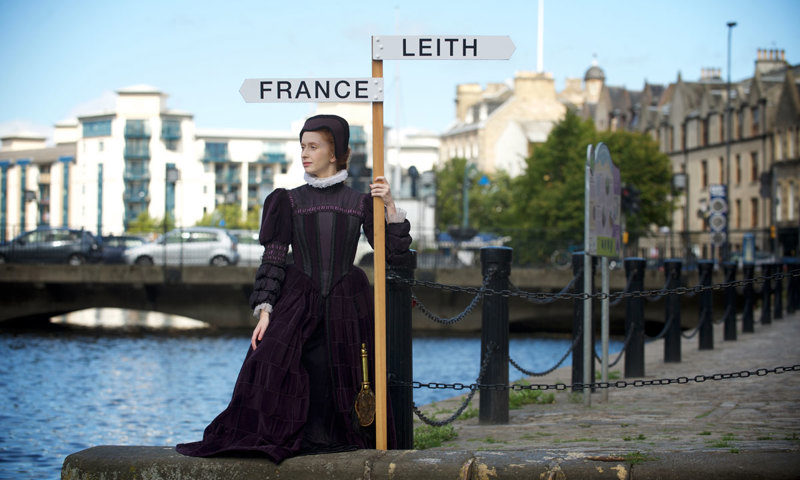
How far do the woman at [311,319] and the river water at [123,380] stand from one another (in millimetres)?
4070

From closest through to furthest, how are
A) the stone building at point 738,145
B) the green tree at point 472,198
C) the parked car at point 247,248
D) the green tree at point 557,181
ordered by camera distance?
the parked car at point 247,248, the stone building at point 738,145, the green tree at point 557,181, the green tree at point 472,198

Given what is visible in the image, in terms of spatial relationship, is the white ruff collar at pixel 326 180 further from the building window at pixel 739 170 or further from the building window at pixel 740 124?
the building window at pixel 740 124

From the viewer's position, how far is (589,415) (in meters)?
8.45

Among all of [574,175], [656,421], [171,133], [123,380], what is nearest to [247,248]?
[123,380]

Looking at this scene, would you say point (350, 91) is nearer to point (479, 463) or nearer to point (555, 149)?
point (479, 463)

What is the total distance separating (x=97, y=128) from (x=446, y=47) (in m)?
135

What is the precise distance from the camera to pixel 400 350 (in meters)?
6.25

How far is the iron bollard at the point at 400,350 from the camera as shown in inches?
241

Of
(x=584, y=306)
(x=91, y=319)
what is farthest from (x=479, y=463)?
(x=91, y=319)

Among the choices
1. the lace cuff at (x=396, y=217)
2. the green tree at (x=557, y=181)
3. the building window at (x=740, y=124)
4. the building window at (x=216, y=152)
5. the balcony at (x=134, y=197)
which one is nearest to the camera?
the lace cuff at (x=396, y=217)

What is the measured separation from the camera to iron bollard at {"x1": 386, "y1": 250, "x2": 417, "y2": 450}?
6113 mm

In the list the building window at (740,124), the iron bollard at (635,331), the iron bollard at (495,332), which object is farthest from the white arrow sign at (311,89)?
the building window at (740,124)

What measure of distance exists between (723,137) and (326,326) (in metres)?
67.0

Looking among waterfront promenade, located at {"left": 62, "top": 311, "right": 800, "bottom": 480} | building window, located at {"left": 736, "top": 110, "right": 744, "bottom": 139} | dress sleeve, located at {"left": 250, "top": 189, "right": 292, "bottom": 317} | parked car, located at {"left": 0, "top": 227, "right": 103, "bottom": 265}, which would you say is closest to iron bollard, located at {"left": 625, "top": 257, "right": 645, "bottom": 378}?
waterfront promenade, located at {"left": 62, "top": 311, "right": 800, "bottom": 480}
